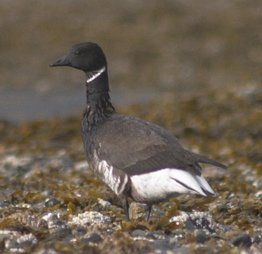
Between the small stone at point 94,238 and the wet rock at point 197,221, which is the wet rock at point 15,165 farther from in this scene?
the small stone at point 94,238

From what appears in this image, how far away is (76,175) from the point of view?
15227 millimetres

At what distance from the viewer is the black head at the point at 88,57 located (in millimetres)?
11867

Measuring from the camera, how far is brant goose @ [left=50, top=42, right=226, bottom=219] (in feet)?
33.0

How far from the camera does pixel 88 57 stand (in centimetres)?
1190

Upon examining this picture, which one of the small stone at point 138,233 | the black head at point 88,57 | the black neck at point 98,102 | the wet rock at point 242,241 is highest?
the black head at point 88,57

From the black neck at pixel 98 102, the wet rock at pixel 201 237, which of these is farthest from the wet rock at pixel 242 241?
the black neck at pixel 98 102

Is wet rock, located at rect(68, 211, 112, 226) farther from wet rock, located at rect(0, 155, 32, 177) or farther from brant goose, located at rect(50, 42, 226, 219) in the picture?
wet rock, located at rect(0, 155, 32, 177)

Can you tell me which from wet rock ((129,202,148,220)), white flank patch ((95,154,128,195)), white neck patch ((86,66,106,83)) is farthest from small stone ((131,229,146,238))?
white neck patch ((86,66,106,83))

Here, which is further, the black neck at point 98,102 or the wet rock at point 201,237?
the black neck at point 98,102

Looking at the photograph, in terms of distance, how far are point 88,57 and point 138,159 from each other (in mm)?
1816

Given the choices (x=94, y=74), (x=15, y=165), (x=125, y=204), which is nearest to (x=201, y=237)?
(x=125, y=204)

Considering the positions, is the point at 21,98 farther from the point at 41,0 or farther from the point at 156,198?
the point at 156,198

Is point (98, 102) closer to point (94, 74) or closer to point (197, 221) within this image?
point (94, 74)

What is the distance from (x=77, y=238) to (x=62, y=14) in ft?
88.3
